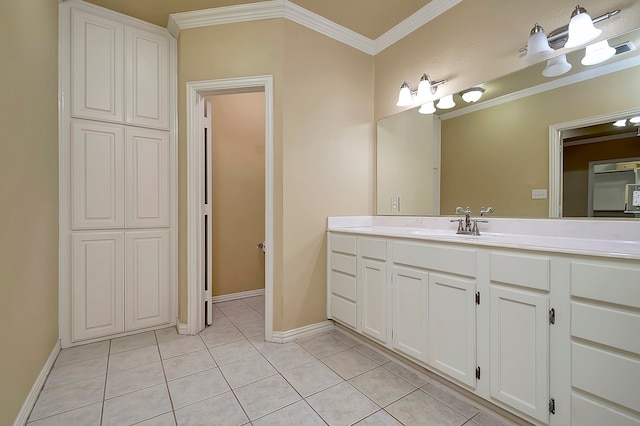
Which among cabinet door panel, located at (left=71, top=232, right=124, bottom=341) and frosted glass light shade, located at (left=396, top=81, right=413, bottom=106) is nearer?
cabinet door panel, located at (left=71, top=232, right=124, bottom=341)

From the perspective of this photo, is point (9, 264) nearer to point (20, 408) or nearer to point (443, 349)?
point (20, 408)

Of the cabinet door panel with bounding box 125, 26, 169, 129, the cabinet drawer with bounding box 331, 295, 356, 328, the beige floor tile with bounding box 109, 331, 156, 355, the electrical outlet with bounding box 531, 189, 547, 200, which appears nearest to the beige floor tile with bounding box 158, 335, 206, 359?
the beige floor tile with bounding box 109, 331, 156, 355

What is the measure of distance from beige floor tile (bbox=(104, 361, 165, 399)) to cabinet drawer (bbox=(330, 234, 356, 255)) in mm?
1463

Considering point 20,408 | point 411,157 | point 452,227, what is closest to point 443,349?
point 452,227

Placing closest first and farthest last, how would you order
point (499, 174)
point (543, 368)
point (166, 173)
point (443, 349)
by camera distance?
point (543, 368) → point (443, 349) → point (499, 174) → point (166, 173)

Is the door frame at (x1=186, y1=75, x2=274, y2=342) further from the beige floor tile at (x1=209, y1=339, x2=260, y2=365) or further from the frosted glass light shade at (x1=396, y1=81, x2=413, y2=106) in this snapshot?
the frosted glass light shade at (x1=396, y1=81, x2=413, y2=106)

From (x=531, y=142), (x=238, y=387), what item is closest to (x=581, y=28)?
(x=531, y=142)

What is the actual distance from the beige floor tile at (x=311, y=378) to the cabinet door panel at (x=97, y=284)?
1535mm

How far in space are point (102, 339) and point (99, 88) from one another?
1988mm

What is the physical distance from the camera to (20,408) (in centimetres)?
133

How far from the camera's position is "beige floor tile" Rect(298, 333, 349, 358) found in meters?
2.06

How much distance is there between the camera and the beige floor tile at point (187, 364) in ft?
5.79

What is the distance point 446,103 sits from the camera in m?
2.13

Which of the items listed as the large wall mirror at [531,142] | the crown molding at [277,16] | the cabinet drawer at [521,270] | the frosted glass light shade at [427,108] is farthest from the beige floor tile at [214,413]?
the crown molding at [277,16]
